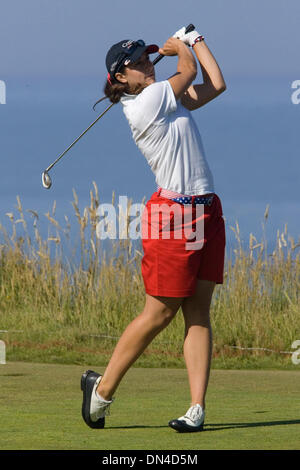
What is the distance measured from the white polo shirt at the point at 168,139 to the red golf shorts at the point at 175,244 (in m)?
0.11

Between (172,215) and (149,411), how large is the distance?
137 centimetres

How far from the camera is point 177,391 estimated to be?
21.5 ft

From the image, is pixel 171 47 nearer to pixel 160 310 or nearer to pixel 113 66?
pixel 113 66

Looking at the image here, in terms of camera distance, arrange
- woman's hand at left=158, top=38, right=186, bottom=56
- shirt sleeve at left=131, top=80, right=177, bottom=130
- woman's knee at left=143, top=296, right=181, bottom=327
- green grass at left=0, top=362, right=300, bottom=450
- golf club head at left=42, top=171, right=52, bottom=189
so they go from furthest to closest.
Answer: golf club head at left=42, top=171, right=52, bottom=189 → woman's hand at left=158, top=38, right=186, bottom=56 → woman's knee at left=143, top=296, right=181, bottom=327 → shirt sleeve at left=131, top=80, right=177, bottom=130 → green grass at left=0, top=362, right=300, bottom=450

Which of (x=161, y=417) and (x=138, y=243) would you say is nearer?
(x=161, y=417)

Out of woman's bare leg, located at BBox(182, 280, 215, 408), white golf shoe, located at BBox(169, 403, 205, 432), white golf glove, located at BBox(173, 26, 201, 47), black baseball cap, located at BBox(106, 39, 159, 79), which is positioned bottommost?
white golf shoe, located at BBox(169, 403, 205, 432)

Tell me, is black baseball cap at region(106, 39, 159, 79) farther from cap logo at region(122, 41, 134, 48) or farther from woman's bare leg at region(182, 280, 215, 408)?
woman's bare leg at region(182, 280, 215, 408)

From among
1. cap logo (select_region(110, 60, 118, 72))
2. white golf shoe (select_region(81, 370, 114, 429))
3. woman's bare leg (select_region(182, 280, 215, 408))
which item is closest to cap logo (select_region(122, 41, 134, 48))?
cap logo (select_region(110, 60, 118, 72))

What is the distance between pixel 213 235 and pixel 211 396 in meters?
1.74

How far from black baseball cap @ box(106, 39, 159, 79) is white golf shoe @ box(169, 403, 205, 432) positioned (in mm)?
1779

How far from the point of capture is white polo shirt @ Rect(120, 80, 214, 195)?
481cm

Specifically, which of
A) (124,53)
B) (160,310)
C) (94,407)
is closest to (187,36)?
(124,53)

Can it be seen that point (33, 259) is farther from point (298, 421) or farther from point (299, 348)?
point (298, 421)
